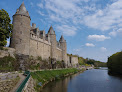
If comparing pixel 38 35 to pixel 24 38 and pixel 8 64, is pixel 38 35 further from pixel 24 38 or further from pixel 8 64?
pixel 8 64

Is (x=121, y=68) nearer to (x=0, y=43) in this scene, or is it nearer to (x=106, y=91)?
(x=106, y=91)

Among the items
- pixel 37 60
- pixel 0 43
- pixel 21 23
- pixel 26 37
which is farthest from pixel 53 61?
pixel 0 43

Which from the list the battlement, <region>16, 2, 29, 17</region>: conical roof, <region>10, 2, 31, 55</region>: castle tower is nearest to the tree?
<region>10, 2, 31, 55</region>: castle tower

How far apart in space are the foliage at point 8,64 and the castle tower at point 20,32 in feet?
10.2

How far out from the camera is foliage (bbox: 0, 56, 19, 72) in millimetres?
17127

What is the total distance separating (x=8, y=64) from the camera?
59.5 ft

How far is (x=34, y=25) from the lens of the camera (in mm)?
36875

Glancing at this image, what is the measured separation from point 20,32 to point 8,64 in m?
8.23

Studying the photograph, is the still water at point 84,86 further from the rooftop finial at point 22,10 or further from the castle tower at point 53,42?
the rooftop finial at point 22,10

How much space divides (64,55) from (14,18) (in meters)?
31.4

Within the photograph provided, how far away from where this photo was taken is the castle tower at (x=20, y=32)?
73.6 feet

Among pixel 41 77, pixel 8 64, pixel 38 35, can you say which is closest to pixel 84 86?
pixel 41 77

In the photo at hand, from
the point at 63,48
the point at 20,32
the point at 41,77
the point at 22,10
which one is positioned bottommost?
the point at 41,77

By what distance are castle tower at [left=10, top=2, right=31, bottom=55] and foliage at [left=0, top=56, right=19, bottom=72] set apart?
3.10 m
